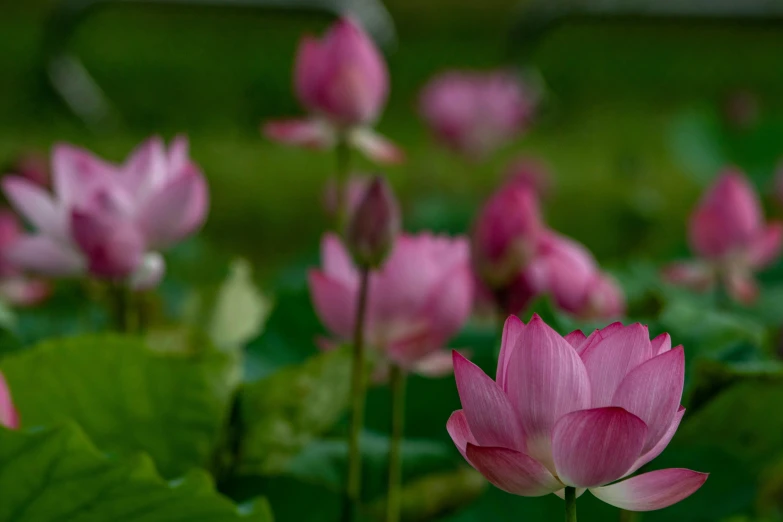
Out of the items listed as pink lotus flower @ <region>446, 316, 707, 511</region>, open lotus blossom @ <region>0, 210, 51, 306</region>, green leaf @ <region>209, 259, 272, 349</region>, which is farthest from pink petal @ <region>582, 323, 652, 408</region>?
open lotus blossom @ <region>0, 210, 51, 306</region>

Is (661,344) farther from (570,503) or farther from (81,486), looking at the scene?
(81,486)

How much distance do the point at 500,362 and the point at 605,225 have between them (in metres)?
1.96

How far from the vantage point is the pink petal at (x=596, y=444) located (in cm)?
31

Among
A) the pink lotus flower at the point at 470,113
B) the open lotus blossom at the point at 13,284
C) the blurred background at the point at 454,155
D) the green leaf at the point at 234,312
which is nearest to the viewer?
the blurred background at the point at 454,155

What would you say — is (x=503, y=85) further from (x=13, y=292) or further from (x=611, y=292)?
(x=611, y=292)

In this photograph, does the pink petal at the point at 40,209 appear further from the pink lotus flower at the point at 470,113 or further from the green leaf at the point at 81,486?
the pink lotus flower at the point at 470,113

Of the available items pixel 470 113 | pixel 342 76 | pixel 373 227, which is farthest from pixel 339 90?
pixel 470 113

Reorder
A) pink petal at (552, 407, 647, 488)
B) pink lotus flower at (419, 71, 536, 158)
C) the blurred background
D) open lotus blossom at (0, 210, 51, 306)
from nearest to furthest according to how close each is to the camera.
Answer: pink petal at (552, 407, 647, 488) → the blurred background → open lotus blossom at (0, 210, 51, 306) → pink lotus flower at (419, 71, 536, 158)

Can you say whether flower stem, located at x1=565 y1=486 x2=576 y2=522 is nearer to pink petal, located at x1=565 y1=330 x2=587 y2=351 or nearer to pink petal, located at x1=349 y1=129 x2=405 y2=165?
pink petal, located at x1=565 y1=330 x2=587 y2=351

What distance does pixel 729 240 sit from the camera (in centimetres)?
80

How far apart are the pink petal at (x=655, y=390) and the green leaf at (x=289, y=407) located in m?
0.23

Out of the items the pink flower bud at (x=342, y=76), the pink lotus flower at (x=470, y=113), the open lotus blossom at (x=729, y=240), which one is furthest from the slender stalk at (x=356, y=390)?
the pink lotus flower at (x=470, y=113)

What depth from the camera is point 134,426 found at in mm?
505

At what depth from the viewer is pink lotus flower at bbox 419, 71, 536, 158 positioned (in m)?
1.89
